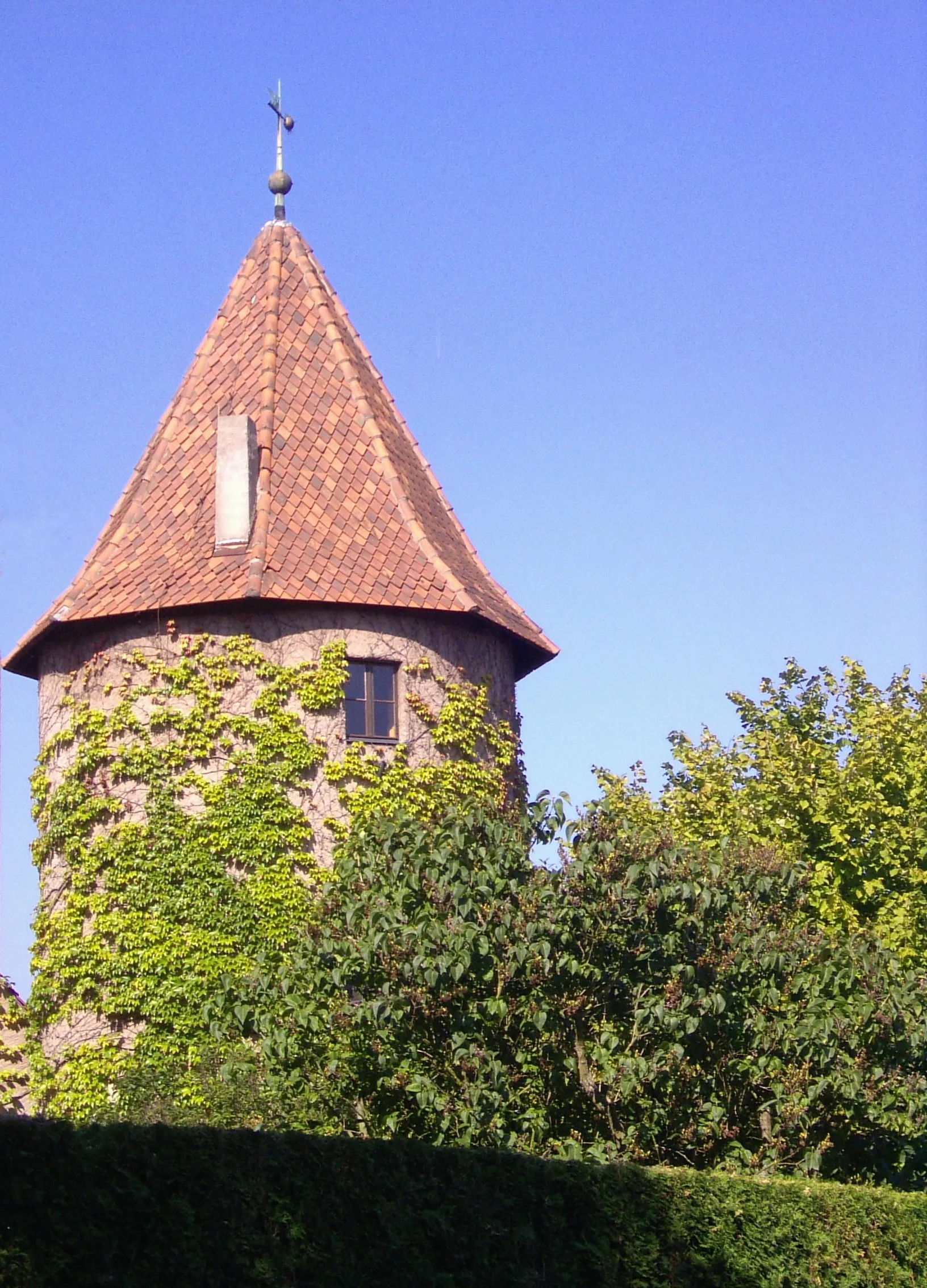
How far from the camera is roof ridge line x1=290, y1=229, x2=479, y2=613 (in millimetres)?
21562

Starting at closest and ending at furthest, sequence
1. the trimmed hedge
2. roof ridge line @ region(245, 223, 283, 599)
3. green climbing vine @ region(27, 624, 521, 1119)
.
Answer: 1. the trimmed hedge
2. green climbing vine @ region(27, 624, 521, 1119)
3. roof ridge line @ region(245, 223, 283, 599)

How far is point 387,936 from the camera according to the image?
52.1ft

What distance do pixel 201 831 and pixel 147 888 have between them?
81 centimetres

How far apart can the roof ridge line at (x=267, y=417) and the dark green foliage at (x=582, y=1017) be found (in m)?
4.73

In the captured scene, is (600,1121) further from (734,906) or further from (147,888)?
(147,888)

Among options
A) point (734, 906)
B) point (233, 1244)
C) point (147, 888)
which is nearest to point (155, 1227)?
point (233, 1244)

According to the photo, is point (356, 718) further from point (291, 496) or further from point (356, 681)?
point (291, 496)

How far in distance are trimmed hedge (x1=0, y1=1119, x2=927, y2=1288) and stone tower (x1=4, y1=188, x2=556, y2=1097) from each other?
753cm

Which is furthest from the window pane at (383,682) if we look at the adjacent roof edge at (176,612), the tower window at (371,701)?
the adjacent roof edge at (176,612)

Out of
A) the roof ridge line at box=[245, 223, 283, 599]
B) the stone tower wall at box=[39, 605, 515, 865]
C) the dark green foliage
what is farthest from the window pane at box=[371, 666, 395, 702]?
the dark green foliage

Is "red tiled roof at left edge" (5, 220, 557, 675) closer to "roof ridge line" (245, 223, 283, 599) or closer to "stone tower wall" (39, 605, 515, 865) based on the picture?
"roof ridge line" (245, 223, 283, 599)

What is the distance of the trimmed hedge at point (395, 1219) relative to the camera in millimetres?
9438

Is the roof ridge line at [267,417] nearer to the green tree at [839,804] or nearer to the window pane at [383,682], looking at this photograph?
the window pane at [383,682]

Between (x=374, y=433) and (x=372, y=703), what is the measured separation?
3.97 metres
